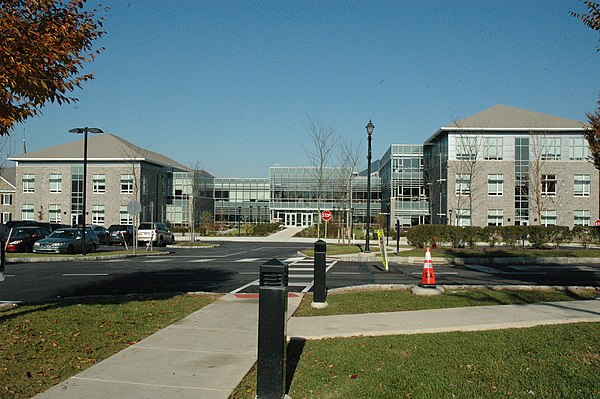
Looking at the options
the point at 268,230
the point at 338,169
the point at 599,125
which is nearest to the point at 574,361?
the point at 599,125

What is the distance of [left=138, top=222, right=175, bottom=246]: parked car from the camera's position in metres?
39.8

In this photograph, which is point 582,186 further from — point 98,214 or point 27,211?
point 27,211

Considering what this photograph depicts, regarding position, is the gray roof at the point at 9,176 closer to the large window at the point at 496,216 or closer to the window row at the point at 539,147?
the window row at the point at 539,147

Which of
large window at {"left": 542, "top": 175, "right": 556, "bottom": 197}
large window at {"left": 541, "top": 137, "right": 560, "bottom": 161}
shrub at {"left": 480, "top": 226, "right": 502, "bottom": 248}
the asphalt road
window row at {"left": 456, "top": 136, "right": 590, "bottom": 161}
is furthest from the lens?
large window at {"left": 541, "top": 137, "right": 560, "bottom": 161}

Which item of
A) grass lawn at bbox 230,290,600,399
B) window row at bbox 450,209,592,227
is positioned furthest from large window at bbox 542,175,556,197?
grass lawn at bbox 230,290,600,399

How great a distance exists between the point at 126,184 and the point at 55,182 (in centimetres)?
906

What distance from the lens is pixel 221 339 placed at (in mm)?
8141

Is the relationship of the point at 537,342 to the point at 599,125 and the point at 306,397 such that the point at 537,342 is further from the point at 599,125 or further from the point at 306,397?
the point at 599,125

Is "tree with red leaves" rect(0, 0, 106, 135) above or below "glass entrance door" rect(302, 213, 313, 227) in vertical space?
above

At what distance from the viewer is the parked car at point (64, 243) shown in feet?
93.7

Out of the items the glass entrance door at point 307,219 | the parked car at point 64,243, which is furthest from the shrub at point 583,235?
the glass entrance door at point 307,219

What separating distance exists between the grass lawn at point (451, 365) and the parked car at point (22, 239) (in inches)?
1068

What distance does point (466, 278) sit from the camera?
1780 centimetres

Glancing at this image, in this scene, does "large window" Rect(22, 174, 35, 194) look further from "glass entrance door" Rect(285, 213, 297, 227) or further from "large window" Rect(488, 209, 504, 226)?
"large window" Rect(488, 209, 504, 226)
